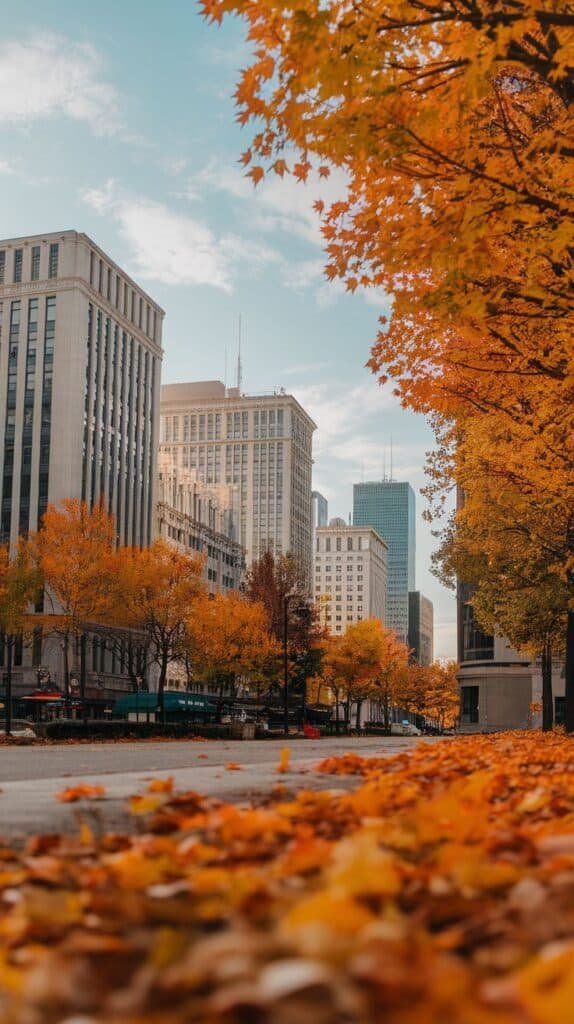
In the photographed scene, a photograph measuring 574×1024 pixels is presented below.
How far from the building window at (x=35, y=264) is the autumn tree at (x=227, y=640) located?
4599 cm

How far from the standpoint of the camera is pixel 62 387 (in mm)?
90312

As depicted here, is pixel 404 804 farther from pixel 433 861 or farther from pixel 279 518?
pixel 279 518

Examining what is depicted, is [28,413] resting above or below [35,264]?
below

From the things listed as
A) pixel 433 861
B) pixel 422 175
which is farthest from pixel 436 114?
pixel 433 861

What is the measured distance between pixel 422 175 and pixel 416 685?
392 feet

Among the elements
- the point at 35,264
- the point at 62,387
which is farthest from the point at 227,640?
the point at 35,264

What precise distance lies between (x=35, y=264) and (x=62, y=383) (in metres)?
13.0

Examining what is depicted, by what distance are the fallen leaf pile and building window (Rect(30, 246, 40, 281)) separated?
3777 inches

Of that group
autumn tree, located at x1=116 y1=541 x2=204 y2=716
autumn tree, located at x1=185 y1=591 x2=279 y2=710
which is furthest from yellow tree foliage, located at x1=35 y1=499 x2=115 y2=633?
autumn tree, located at x1=185 y1=591 x2=279 y2=710

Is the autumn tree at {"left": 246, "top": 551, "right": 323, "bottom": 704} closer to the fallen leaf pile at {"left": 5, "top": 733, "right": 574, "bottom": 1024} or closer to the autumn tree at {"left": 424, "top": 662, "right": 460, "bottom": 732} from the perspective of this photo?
the autumn tree at {"left": 424, "top": 662, "right": 460, "bottom": 732}

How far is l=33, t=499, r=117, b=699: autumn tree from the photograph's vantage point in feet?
193

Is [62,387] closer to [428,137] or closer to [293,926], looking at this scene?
[428,137]

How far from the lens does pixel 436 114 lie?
7.68 metres

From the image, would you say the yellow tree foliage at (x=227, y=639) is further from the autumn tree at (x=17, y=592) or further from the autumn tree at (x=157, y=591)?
the autumn tree at (x=17, y=592)
